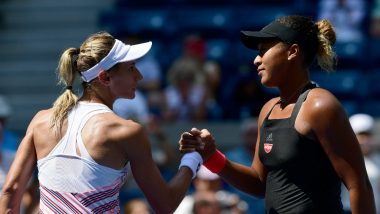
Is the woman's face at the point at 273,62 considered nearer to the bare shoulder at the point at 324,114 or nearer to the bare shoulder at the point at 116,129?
the bare shoulder at the point at 324,114

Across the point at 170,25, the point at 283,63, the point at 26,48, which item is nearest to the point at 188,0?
the point at 170,25

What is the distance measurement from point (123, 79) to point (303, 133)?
88 centimetres

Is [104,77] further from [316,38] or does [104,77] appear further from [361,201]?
[361,201]

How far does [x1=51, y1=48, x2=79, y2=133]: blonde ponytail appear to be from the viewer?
4209 mm

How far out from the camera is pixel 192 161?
4535 millimetres

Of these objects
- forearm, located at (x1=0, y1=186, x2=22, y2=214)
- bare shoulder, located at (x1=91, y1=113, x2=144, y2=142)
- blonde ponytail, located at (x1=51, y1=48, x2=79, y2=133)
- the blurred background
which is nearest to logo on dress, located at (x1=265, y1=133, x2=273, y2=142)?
bare shoulder, located at (x1=91, y1=113, x2=144, y2=142)

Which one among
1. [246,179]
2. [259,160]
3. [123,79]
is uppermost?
[123,79]

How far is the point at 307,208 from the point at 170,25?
7.67m

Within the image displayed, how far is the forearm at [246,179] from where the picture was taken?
470 cm

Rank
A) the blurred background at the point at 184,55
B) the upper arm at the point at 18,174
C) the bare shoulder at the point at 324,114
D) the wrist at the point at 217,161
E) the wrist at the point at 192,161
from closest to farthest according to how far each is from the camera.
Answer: the bare shoulder at the point at 324,114, the upper arm at the point at 18,174, the wrist at the point at 192,161, the wrist at the point at 217,161, the blurred background at the point at 184,55

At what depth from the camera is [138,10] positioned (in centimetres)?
1219

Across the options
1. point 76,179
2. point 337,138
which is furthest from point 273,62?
point 76,179

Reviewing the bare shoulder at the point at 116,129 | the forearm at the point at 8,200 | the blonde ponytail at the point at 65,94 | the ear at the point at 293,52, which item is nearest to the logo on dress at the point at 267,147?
the ear at the point at 293,52

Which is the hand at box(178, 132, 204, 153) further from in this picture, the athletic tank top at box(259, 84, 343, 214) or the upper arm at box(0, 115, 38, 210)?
the upper arm at box(0, 115, 38, 210)
